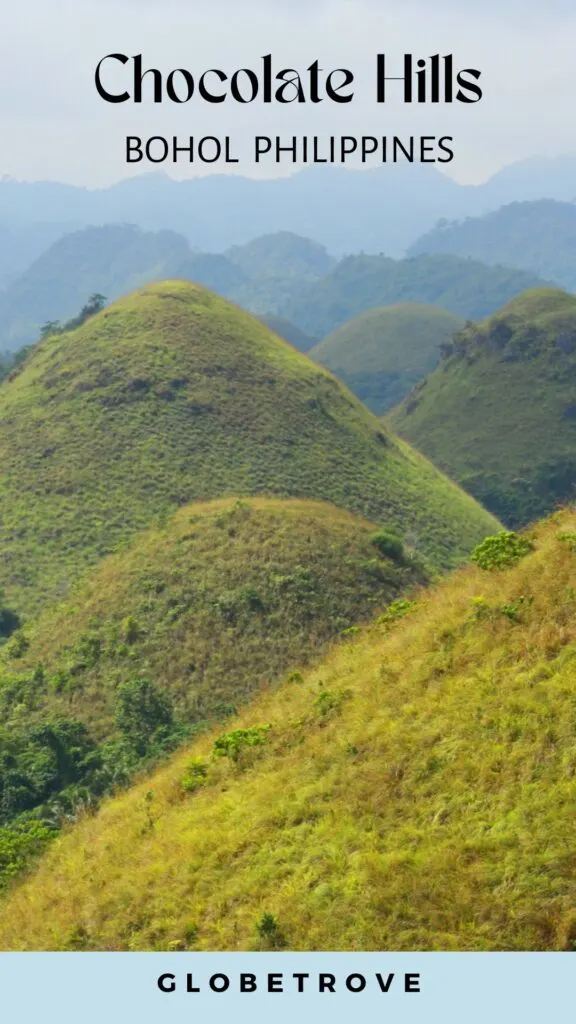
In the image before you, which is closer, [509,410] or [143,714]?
[143,714]

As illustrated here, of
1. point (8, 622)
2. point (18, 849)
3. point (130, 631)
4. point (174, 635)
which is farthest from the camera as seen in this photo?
point (8, 622)

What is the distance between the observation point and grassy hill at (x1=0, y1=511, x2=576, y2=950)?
984 cm

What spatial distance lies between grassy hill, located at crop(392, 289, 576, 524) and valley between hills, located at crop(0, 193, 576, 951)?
19985 mm

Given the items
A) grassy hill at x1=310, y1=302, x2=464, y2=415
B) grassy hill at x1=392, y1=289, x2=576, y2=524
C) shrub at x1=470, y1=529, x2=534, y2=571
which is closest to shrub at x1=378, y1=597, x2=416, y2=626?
shrub at x1=470, y1=529, x2=534, y2=571

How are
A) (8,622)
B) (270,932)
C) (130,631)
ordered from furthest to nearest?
1. (8,622)
2. (130,631)
3. (270,932)

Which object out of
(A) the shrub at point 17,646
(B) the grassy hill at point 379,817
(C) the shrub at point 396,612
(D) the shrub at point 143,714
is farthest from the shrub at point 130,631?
(B) the grassy hill at point 379,817

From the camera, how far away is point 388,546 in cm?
3394

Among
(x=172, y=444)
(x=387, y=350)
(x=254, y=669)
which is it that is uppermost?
(x=387, y=350)

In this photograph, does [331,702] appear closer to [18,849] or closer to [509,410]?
[18,849]

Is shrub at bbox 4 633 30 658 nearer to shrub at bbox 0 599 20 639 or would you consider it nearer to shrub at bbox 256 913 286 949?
shrub at bbox 0 599 20 639

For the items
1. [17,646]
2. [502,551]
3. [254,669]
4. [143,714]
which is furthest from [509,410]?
[502,551]

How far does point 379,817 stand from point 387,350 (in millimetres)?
149690

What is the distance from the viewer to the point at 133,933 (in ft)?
36.0

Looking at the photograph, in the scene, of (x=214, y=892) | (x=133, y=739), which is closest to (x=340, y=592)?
(x=133, y=739)
